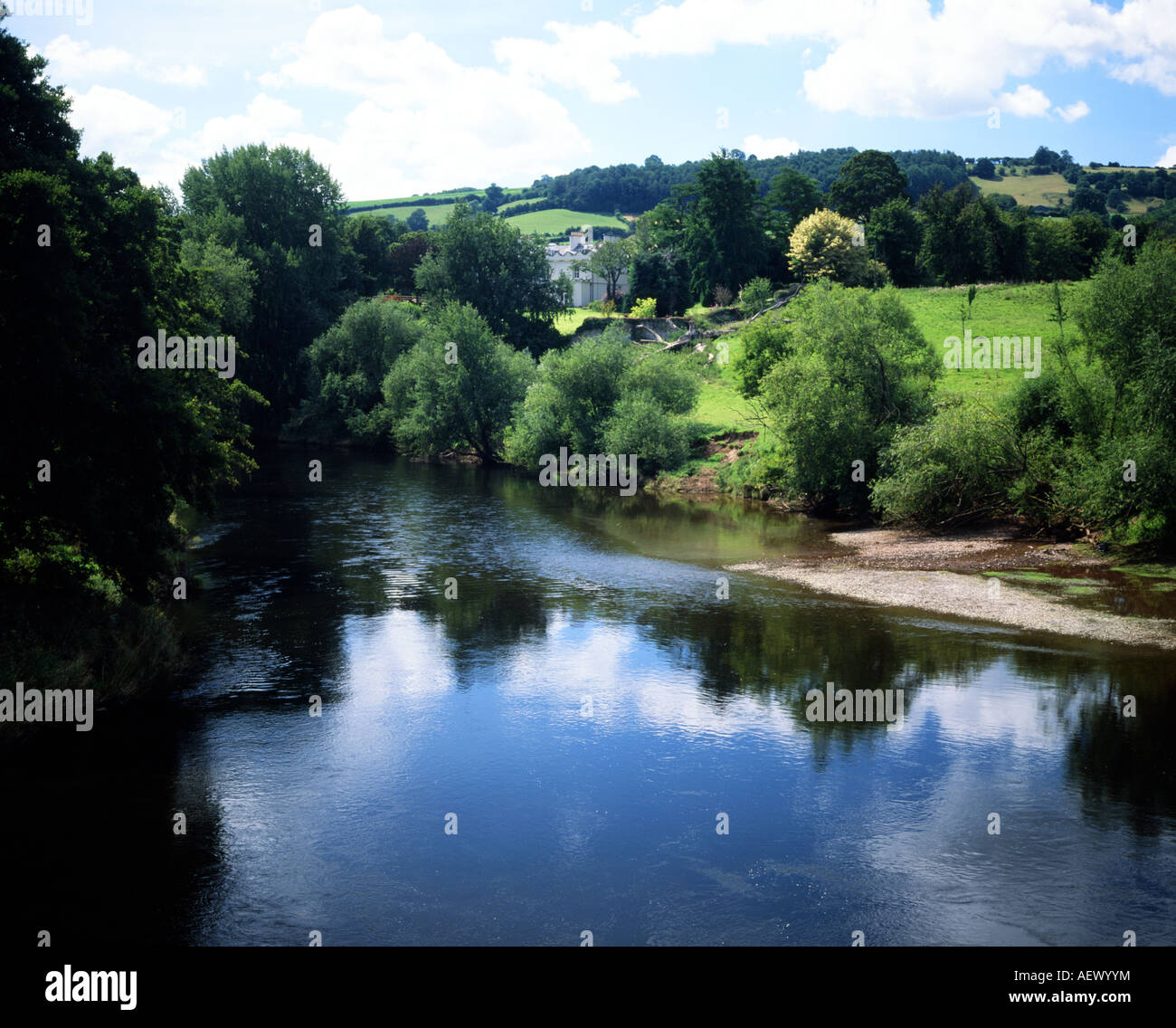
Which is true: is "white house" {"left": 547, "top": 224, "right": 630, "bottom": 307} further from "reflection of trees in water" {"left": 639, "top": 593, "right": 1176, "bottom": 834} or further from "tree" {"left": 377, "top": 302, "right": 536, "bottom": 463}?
"reflection of trees in water" {"left": 639, "top": 593, "right": 1176, "bottom": 834}

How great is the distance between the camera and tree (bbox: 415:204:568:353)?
8894 centimetres

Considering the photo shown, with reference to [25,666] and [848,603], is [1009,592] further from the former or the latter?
[25,666]

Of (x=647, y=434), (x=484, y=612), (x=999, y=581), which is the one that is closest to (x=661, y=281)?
(x=647, y=434)

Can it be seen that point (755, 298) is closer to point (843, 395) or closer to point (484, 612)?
point (843, 395)

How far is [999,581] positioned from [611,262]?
86107 mm

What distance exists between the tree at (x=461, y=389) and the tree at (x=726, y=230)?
32.8m

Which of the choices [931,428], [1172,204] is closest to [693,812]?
[931,428]

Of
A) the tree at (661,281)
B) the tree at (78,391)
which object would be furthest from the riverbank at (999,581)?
the tree at (661,281)

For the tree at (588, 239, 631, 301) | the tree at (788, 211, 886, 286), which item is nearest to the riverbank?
the tree at (788, 211, 886, 286)

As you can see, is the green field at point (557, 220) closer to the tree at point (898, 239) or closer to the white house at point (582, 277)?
the white house at point (582, 277)

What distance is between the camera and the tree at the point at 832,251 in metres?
83.1

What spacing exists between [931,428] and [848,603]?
1254 centimetres

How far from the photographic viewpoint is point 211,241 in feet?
226

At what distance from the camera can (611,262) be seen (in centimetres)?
11156
